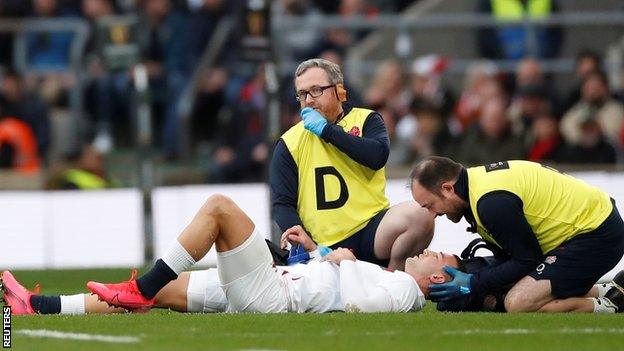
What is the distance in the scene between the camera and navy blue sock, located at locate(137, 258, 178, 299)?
464 inches

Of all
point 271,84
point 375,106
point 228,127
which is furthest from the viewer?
point 228,127

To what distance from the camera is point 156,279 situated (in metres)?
11.8

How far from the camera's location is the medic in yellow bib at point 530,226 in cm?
1193

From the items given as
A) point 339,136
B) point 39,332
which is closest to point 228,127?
point 339,136

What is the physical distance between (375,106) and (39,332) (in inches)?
406

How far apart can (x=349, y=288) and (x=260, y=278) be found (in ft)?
1.93

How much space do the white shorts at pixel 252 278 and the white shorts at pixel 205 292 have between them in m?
0.13

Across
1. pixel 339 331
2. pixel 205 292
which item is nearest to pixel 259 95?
pixel 205 292

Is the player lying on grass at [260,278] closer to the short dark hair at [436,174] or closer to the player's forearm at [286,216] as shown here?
the short dark hair at [436,174]

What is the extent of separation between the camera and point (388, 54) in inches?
915

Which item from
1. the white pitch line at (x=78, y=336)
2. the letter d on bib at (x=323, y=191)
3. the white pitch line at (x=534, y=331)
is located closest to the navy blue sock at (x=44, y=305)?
the white pitch line at (x=78, y=336)

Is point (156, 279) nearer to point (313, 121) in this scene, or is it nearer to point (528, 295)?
point (313, 121)

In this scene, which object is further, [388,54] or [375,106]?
[388,54]

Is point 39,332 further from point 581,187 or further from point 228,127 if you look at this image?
point 228,127
